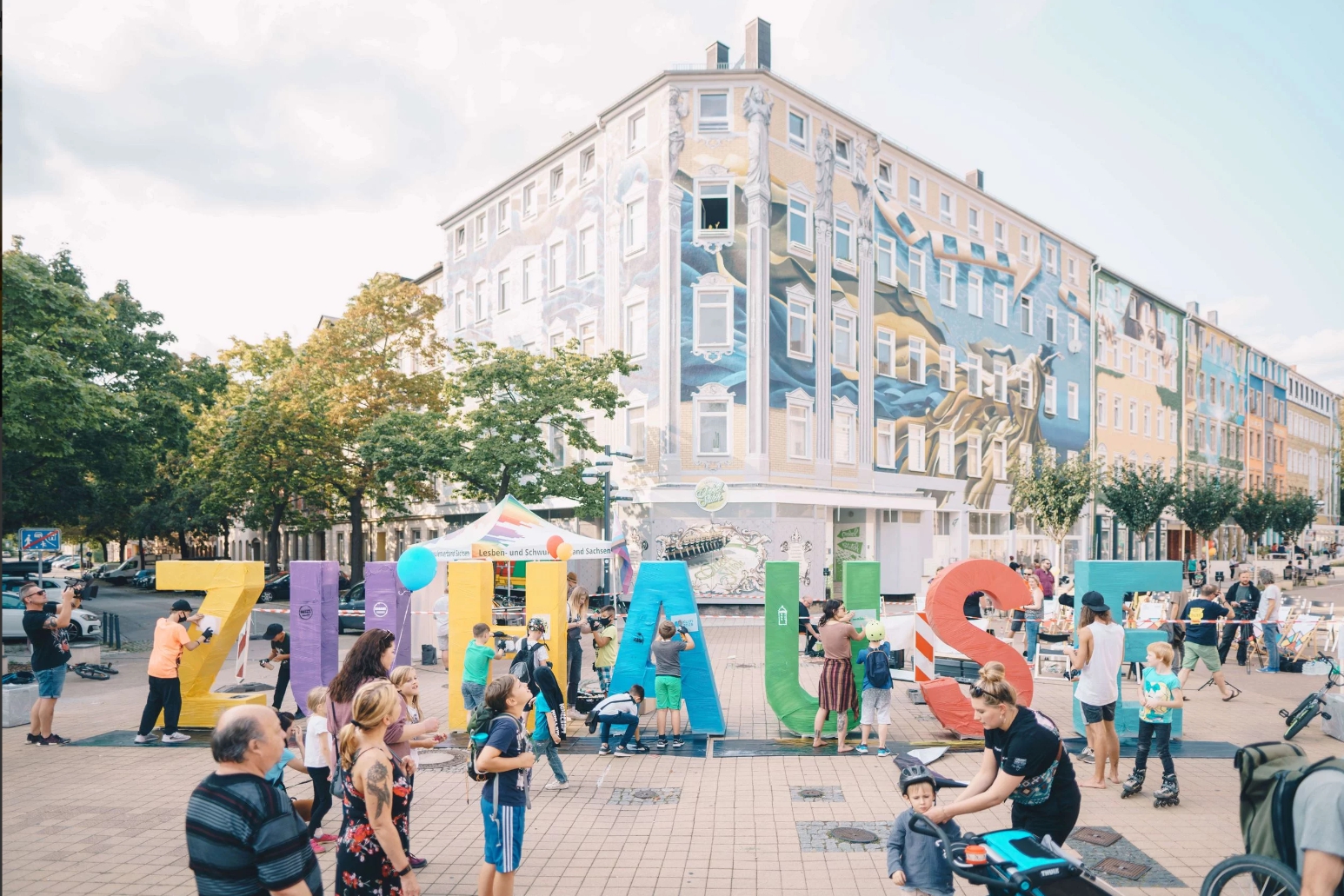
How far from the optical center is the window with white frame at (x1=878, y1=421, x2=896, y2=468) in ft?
111

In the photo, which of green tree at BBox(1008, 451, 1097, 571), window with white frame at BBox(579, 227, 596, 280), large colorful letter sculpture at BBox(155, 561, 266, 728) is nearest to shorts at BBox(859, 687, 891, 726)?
large colorful letter sculpture at BBox(155, 561, 266, 728)

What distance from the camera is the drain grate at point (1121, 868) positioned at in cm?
695

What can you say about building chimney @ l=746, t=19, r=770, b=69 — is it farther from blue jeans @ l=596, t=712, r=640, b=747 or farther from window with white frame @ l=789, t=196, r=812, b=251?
blue jeans @ l=596, t=712, r=640, b=747

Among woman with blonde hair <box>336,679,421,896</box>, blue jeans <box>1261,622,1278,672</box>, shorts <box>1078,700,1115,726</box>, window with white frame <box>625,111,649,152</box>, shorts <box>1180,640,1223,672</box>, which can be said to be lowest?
blue jeans <box>1261,622,1278,672</box>

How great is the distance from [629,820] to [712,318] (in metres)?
22.5

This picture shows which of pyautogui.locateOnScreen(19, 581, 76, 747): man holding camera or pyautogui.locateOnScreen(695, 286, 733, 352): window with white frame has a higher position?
pyautogui.locateOnScreen(695, 286, 733, 352): window with white frame

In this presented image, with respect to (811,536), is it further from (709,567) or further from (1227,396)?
(1227,396)

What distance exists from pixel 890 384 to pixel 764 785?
87.4 feet

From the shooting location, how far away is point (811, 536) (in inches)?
1156

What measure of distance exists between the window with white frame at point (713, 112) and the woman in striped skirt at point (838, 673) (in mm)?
22485

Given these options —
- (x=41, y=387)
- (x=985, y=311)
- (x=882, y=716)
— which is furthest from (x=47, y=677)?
(x=985, y=311)

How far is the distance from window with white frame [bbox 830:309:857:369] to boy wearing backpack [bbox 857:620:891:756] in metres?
21.5

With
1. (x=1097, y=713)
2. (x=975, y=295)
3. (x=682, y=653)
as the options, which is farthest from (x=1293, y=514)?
(x=682, y=653)

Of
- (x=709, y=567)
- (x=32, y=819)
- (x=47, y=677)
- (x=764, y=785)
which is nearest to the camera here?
(x=32, y=819)
